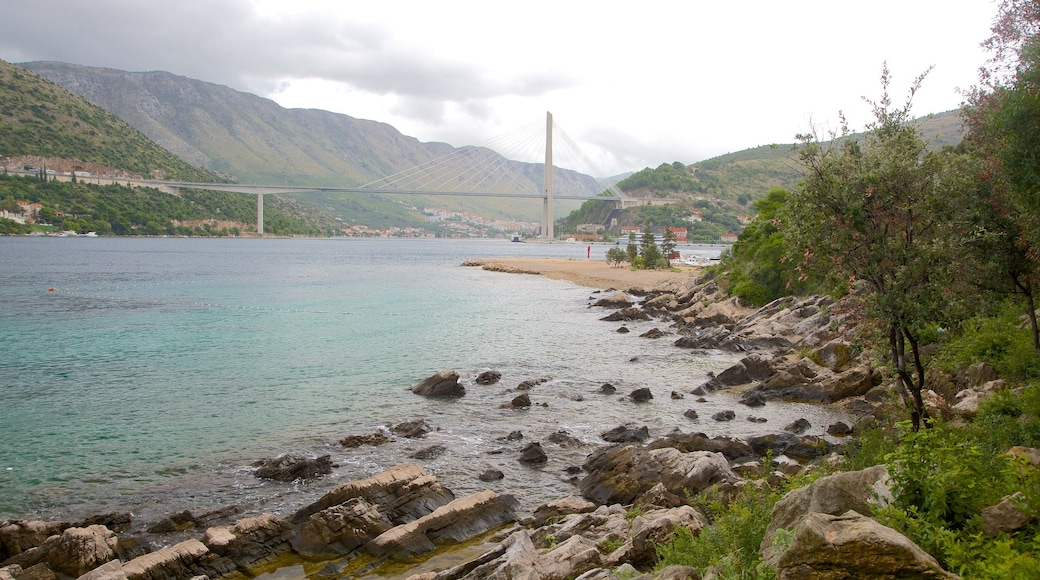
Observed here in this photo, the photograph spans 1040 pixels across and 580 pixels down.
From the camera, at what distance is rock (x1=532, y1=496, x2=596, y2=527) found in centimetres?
944

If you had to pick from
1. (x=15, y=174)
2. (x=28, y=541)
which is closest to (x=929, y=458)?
(x=28, y=541)

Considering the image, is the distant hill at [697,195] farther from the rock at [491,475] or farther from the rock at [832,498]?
the rock at [832,498]

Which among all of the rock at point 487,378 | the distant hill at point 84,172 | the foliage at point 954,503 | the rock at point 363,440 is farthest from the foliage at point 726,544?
the distant hill at point 84,172

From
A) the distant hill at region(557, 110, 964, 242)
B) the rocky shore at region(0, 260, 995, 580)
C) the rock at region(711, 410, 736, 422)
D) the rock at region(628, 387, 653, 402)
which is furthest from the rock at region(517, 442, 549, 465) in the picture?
the distant hill at region(557, 110, 964, 242)

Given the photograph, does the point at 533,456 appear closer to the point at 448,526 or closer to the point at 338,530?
the point at 448,526

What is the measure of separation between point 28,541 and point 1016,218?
13.7 metres

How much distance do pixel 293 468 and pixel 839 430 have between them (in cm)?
1059

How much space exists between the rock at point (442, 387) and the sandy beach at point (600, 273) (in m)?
36.3

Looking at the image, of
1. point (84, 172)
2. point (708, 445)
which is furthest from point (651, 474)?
point (84, 172)

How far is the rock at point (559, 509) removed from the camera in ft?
31.0

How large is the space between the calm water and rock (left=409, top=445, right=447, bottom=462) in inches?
10.9

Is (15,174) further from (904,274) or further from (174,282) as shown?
(904,274)

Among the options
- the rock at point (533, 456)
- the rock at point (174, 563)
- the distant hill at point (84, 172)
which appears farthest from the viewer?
the distant hill at point (84, 172)

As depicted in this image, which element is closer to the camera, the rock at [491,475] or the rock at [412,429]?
the rock at [491,475]
